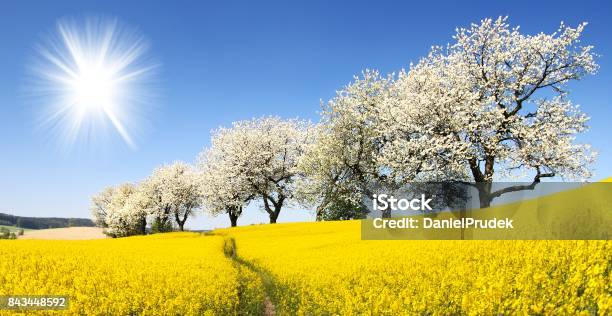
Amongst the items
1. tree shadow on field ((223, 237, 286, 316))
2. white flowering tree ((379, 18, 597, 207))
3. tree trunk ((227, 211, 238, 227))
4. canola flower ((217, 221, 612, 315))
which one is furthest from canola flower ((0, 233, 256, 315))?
tree trunk ((227, 211, 238, 227))

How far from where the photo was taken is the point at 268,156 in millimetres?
66750

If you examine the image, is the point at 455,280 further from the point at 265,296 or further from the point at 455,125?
the point at 455,125

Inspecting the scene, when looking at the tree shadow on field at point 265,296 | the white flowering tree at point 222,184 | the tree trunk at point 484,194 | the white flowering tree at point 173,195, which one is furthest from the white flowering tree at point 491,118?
the white flowering tree at point 173,195

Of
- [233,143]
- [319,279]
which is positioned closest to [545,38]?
[319,279]

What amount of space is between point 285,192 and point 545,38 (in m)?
39.1

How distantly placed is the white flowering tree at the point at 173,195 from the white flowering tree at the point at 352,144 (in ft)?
174

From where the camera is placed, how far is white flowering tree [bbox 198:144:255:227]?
66312 mm

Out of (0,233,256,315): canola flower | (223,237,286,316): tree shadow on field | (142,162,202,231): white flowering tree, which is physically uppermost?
(142,162,202,231): white flowering tree

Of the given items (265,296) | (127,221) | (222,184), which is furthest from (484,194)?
(127,221)

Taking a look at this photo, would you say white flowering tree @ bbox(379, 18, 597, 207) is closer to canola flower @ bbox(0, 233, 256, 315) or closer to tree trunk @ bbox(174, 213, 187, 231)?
canola flower @ bbox(0, 233, 256, 315)

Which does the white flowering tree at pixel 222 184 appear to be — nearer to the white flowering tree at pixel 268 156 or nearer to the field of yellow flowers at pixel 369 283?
the white flowering tree at pixel 268 156

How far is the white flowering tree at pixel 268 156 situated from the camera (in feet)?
216

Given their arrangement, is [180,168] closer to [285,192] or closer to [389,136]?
[285,192]

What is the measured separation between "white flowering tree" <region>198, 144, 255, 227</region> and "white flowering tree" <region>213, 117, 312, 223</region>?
300 mm
